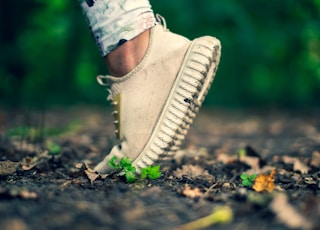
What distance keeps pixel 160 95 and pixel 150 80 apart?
74 mm

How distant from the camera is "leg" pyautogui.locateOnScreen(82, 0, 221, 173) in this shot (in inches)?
71.7

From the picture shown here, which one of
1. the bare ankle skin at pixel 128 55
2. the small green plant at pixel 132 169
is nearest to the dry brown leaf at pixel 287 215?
the small green plant at pixel 132 169

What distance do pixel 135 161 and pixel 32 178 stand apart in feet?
1.24

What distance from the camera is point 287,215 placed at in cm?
125

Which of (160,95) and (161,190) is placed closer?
(161,190)

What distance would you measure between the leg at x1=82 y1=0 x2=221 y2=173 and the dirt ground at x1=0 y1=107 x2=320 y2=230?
0.16 meters

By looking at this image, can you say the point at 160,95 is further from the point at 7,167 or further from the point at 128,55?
the point at 7,167

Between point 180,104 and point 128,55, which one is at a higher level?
point 128,55

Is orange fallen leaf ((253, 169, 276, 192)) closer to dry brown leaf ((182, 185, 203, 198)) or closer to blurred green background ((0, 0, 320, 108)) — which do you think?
dry brown leaf ((182, 185, 203, 198))

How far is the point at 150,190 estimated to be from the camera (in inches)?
62.2

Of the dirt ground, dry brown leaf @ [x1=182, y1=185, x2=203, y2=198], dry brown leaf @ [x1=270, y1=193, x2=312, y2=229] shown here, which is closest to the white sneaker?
the dirt ground

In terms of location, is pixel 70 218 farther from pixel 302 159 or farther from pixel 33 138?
pixel 33 138

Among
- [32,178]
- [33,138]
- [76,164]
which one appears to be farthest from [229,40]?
[32,178]

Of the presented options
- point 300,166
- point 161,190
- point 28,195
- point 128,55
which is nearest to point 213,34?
point 300,166
